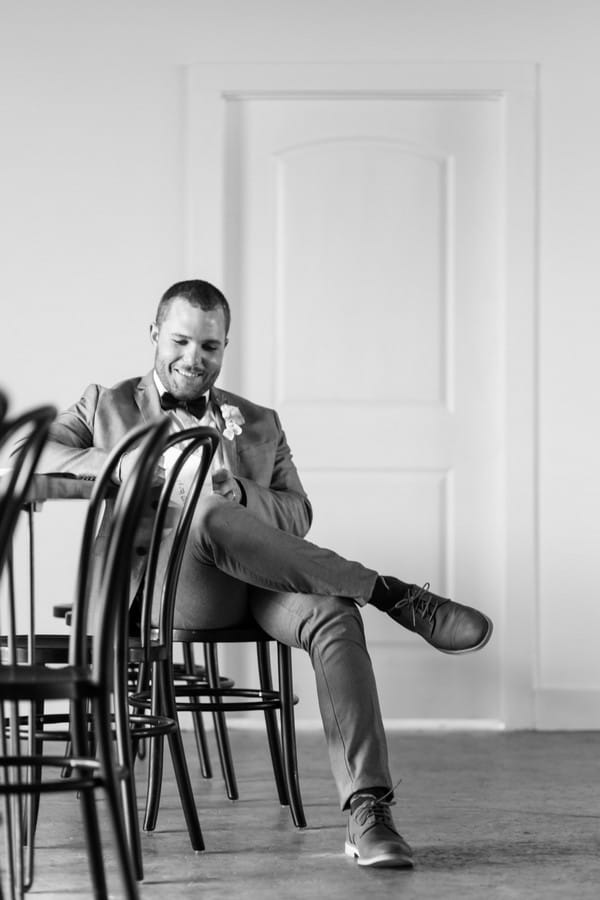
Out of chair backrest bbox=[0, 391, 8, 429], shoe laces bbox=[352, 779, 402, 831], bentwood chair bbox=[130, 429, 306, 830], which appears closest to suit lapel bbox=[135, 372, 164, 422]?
bentwood chair bbox=[130, 429, 306, 830]

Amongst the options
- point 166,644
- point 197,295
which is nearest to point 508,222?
point 197,295

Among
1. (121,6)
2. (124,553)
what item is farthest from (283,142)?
(124,553)

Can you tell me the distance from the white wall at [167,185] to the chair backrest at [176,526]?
6.61 ft

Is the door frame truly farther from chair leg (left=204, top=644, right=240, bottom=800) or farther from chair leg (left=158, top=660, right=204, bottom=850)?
chair leg (left=158, top=660, right=204, bottom=850)

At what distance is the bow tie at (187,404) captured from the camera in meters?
3.14

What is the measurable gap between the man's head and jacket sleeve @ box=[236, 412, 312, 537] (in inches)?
9.2

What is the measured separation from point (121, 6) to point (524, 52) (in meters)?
1.44

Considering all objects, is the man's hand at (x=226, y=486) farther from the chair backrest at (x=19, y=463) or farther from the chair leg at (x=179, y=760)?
the chair backrest at (x=19, y=463)

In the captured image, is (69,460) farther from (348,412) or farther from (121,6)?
(121,6)

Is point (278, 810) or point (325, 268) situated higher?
point (325, 268)

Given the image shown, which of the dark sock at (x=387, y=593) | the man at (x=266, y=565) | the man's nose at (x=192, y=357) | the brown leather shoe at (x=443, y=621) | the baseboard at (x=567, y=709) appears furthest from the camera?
the baseboard at (x=567, y=709)

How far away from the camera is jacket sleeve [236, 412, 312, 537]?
3014mm

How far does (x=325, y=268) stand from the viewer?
4.51m

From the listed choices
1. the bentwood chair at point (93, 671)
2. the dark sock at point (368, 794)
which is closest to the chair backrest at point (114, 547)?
the bentwood chair at point (93, 671)
